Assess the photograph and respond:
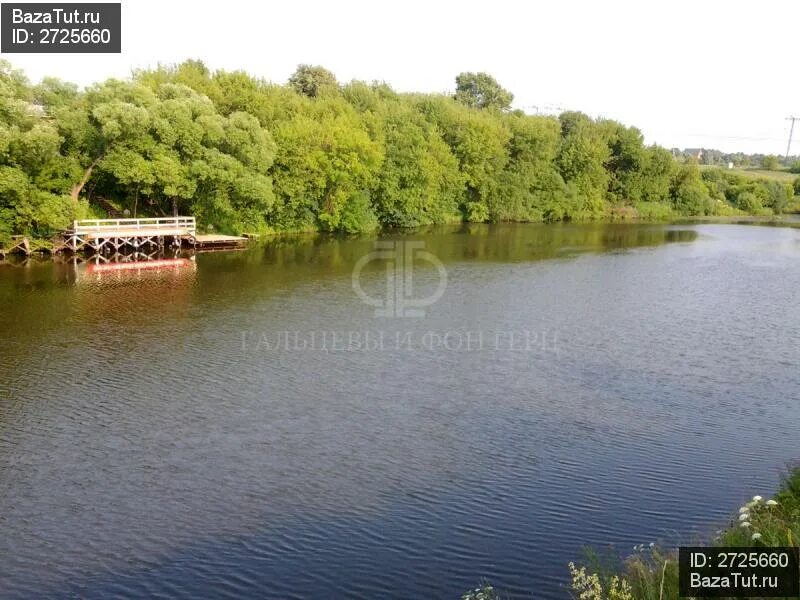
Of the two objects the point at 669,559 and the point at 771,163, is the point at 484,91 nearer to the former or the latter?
the point at 771,163

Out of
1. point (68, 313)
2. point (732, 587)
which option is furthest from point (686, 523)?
point (68, 313)

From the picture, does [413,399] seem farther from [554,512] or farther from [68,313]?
[68,313]

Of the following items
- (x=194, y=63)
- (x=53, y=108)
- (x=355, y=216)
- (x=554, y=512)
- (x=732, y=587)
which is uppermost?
(x=194, y=63)

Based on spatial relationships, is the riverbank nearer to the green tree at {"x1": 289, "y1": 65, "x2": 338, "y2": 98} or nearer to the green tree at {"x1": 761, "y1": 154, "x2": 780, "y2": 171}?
the green tree at {"x1": 289, "y1": 65, "x2": 338, "y2": 98}

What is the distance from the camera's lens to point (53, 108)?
41.3m

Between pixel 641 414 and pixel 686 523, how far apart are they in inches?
212

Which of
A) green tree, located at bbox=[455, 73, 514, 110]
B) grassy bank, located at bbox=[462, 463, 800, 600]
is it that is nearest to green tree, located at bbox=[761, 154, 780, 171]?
green tree, located at bbox=[455, 73, 514, 110]

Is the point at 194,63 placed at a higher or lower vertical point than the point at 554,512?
higher

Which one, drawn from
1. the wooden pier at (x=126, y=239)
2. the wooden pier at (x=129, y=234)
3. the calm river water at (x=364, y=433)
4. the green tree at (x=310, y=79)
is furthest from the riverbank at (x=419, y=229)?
the green tree at (x=310, y=79)

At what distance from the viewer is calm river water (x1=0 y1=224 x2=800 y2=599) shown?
453 inches

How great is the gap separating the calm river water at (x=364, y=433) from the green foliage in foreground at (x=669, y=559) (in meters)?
0.94

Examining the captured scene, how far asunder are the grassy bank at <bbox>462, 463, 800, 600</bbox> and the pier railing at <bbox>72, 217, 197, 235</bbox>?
36906 mm

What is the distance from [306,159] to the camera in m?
53.4

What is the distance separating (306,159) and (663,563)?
46.8 metres
